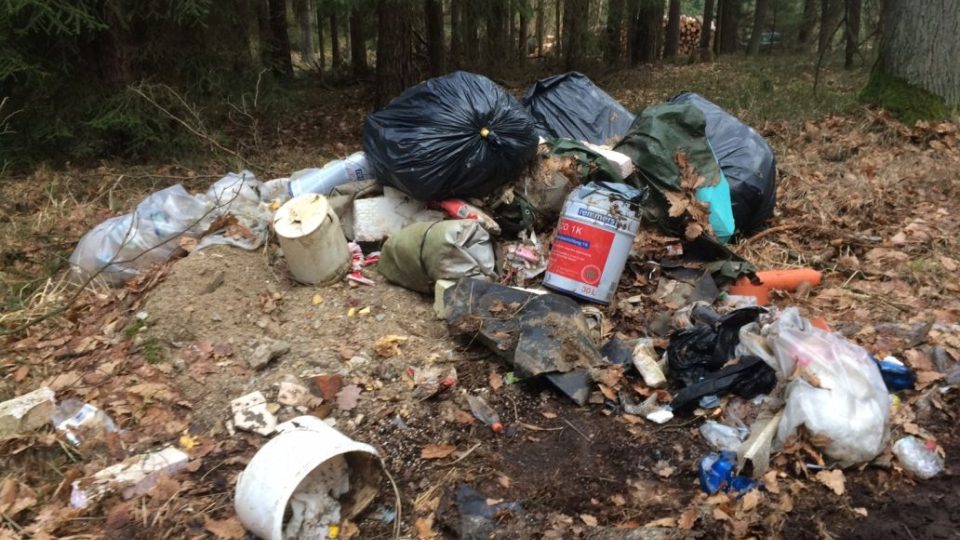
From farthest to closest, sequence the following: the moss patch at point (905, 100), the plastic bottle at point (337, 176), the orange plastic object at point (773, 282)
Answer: the moss patch at point (905, 100)
the plastic bottle at point (337, 176)
the orange plastic object at point (773, 282)

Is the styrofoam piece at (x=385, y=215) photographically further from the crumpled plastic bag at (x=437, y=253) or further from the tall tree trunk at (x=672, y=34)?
the tall tree trunk at (x=672, y=34)

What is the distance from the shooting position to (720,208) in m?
3.82

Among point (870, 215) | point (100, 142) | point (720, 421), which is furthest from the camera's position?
point (100, 142)

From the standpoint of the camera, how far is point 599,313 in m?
3.23

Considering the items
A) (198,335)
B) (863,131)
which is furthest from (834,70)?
(198,335)

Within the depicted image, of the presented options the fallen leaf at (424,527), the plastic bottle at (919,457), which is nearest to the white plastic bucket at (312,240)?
the fallen leaf at (424,527)

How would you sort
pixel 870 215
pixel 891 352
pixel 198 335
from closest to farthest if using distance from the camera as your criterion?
pixel 891 352 < pixel 198 335 < pixel 870 215

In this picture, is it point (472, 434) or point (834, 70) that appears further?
point (834, 70)

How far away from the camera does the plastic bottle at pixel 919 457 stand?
229cm

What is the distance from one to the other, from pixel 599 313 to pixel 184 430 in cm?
186

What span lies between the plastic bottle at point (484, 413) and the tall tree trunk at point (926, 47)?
5167 mm

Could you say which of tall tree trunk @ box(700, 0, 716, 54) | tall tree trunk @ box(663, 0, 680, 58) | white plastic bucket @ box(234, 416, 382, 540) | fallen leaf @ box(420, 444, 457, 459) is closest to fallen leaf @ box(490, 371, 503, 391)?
fallen leaf @ box(420, 444, 457, 459)

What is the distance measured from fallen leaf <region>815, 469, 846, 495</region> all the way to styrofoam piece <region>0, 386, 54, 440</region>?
9.21ft

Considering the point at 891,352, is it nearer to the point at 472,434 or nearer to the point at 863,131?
the point at 472,434
